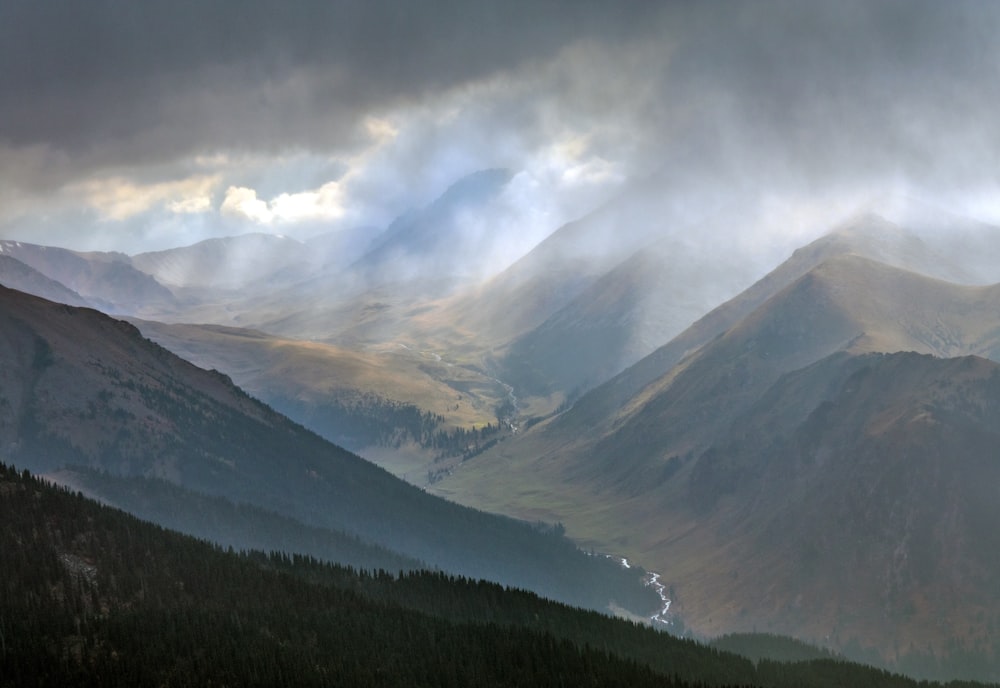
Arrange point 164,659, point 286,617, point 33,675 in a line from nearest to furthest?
point 33,675, point 164,659, point 286,617

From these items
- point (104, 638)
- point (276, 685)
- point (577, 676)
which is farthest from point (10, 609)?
point (577, 676)

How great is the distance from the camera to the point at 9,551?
195 m

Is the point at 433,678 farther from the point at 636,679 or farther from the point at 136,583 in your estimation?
the point at 136,583

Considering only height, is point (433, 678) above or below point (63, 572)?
below

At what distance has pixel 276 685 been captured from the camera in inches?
6521

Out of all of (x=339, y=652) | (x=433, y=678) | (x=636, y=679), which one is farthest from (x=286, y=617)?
(x=636, y=679)

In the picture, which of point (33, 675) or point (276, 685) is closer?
point (33, 675)

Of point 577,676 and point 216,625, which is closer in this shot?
point 216,625

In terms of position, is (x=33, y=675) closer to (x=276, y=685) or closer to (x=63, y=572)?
(x=276, y=685)

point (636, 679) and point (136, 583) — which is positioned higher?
point (136, 583)

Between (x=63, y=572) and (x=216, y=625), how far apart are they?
106 feet

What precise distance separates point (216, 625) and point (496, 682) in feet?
146

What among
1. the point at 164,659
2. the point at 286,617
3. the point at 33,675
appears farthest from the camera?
the point at 286,617

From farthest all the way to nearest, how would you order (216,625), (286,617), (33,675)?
(286,617), (216,625), (33,675)
